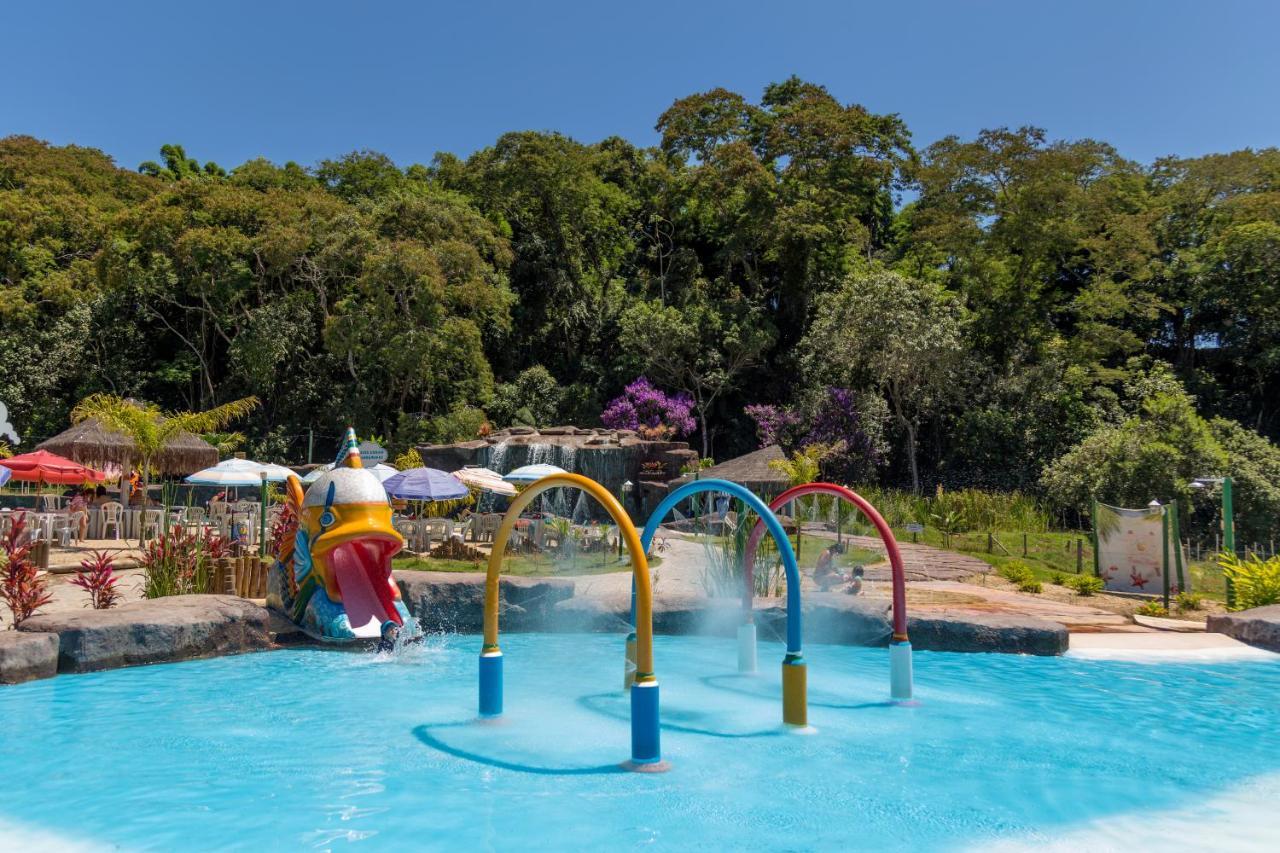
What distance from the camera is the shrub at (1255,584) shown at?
11594 millimetres

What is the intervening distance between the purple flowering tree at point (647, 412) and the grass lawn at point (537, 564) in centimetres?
1175

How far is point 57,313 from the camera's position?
104 feet

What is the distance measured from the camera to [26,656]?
26.4 ft

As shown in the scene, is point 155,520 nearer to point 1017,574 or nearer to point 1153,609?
point 1017,574

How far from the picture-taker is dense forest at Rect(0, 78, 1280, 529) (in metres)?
25.8

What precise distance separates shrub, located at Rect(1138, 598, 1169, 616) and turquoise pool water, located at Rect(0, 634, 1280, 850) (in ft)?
8.16

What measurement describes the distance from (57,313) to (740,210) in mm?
24000

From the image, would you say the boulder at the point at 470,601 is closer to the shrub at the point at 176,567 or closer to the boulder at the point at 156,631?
the boulder at the point at 156,631

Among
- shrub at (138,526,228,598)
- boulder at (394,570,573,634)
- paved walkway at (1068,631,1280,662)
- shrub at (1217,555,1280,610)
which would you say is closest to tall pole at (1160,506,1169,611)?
shrub at (1217,555,1280,610)

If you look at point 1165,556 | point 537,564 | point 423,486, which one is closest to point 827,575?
point 1165,556

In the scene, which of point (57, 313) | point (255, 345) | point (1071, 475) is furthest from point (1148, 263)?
point (57, 313)

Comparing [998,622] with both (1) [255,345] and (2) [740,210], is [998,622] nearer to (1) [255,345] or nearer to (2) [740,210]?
(2) [740,210]

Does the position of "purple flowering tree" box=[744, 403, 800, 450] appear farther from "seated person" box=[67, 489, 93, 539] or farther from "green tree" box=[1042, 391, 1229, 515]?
"seated person" box=[67, 489, 93, 539]

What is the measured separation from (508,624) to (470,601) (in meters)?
A: 0.55
